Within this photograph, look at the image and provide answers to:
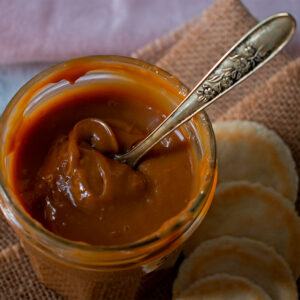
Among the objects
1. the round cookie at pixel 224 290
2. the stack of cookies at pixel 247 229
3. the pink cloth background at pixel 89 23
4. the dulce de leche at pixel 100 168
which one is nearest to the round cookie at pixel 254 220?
the stack of cookies at pixel 247 229

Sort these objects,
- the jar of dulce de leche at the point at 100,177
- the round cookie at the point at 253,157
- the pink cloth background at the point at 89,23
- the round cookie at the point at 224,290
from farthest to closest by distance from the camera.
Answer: the pink cloth background at the point at 89,23 < the round cookie at the point at 253,157 < the round cookie at the point at 224,290 < the jar of dulce de leche at the point at 100,177

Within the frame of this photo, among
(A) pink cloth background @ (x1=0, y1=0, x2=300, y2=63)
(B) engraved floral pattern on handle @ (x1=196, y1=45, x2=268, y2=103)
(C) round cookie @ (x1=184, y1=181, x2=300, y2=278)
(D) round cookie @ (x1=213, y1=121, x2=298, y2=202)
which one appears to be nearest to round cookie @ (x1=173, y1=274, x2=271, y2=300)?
(C) round cookie @ (x1=184, y1=181, x2=300, y2=278)

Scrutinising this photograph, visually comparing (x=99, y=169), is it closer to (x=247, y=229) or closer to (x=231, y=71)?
(x=231, y=71)

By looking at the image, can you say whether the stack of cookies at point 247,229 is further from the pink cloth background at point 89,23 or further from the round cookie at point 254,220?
the pink cloth background at point 89,23

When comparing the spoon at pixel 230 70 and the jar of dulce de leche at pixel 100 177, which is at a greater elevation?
the spoon at pixel 230 70

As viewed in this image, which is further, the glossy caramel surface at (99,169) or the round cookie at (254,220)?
the round cookie at (254,220)

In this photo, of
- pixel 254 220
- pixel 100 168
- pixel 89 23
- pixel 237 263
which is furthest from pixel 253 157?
pixel 89 23

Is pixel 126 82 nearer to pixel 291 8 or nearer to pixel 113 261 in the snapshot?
pixel 113 261
